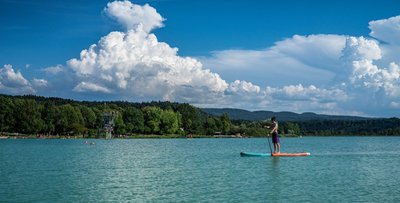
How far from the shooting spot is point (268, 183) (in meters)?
31.8

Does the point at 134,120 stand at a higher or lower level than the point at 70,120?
higher

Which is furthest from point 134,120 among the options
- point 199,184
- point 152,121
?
point 199,184

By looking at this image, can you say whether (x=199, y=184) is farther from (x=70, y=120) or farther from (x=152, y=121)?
(x=152, y=121)

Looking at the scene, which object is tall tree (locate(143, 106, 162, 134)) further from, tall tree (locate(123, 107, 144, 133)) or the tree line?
tall tree (locate(123, 107, 144, 133))

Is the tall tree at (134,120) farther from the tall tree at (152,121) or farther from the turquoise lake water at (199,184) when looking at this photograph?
the turquoise lake water at (199,184)

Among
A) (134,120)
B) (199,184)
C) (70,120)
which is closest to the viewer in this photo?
(199,184)

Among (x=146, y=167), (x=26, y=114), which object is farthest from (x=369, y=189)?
(x=26, y=114)

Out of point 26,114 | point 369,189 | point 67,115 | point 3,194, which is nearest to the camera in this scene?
point 3,194

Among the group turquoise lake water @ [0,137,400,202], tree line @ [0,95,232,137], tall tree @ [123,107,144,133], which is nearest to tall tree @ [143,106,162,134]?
tree line @ [0,95,232,137]

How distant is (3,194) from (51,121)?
142306 millimetres

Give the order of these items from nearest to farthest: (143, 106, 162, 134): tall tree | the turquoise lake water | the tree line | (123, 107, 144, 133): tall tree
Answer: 1. the turquoise lake water
2. the tree line
3. (123, 107, 144, 133): tall tree
4. (143, 106, 162, 134): tall tree

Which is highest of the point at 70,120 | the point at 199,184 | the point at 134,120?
the point at 134,120

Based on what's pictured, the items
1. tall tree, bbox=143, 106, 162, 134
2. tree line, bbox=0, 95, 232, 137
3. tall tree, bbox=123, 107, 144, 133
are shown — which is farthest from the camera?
tall tree, bbox=143, 106, 162, 134

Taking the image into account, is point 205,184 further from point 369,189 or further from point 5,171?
point 5,171
